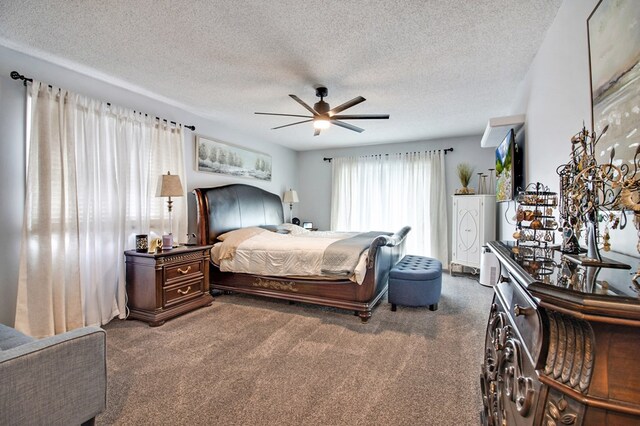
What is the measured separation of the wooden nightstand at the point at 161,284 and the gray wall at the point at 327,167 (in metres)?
3.70

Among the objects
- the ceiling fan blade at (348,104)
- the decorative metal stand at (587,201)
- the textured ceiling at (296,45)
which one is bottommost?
the decorative metal stand at (587,201)

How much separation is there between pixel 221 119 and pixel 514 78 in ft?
12.6

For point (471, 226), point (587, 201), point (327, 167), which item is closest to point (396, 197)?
point (471, 226)

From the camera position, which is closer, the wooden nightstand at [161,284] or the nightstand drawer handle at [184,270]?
the wooden nightstand at [161,284]

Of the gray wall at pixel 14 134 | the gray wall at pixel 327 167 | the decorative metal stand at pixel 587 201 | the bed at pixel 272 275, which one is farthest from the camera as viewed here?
the gray wall at pixel 327 167

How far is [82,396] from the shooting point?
134 cm

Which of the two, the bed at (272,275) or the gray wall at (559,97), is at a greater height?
the gray wall at (559,97)

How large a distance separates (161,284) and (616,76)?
3.59 m

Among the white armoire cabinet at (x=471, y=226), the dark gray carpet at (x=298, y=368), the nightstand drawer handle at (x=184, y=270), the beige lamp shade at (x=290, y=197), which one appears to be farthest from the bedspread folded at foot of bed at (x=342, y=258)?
the beige lamp shade at (x=290, y=197)

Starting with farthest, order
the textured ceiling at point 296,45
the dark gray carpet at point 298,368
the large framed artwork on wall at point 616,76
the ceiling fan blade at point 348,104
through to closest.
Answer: the ceiling fan blade at point 348,104 < the textured ceiling at point 296,45 < the dark gray carpet at point 298,368 < the large framed artwork on wall at point 616,76

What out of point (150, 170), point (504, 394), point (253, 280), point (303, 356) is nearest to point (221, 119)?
point (150, 170)

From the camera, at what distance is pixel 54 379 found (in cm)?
123

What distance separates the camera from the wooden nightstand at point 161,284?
114 inches

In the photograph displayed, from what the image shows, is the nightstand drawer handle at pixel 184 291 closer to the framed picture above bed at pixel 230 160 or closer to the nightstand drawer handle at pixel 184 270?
the nightstand drawer handle at pixel 184 270
